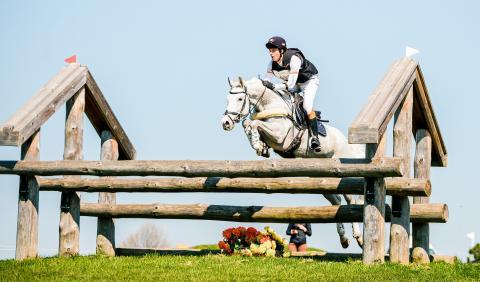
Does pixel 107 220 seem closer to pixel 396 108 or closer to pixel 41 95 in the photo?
pixel 41 95

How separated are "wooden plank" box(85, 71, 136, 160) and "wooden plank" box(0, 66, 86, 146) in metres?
0.33

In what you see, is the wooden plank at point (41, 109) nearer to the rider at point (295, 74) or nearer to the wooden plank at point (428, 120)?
the rider at point (295, 74)

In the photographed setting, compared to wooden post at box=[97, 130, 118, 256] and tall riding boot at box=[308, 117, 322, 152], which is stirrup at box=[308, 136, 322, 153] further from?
wooden post at box=[97, 130, 118, 256]

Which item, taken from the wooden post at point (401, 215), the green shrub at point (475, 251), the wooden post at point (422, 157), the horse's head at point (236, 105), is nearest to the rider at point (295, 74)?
the horse's head at point (236, 105)

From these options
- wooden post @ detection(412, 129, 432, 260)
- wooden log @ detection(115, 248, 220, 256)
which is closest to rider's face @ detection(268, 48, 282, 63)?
wooden post @ detection(412, 129, 432, 260)

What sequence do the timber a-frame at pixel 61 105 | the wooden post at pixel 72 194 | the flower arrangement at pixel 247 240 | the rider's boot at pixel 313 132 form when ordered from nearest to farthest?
the timber a-frame at pixel 61 105, the flower arrangement at pixel 247 240, the wooden post at pixel 72 194, the rider's boot at pixel 313 132

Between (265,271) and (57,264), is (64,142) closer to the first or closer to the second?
(57,264)

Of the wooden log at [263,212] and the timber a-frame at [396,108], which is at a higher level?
the timber a-frame at [396,108]

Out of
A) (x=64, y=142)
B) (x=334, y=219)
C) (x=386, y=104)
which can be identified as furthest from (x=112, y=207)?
(x=386, y=104)

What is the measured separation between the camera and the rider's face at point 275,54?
55.3 ft

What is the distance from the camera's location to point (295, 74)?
16.9 m

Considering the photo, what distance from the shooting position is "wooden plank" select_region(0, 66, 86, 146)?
15.4 meters

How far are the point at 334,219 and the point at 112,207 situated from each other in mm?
3575

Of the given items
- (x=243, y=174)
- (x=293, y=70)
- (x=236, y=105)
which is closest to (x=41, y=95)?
(x=236, y=105)
